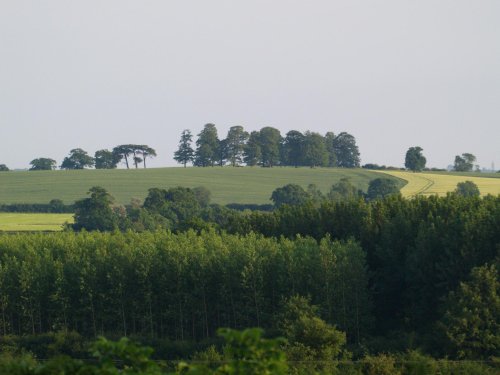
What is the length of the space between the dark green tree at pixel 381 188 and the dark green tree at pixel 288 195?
11.5 meters

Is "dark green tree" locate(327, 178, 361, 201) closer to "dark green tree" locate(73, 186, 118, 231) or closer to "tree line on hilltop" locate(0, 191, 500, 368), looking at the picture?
"dark green tree" locate(73, 186, 118, 231)

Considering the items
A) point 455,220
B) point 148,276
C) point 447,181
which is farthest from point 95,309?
point 447,181

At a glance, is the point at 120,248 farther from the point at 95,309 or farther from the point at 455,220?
the point at 455,220

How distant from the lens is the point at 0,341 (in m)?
72.4

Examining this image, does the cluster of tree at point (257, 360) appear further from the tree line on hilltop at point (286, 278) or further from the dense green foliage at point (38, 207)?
the dense green foliage at point (38, 207)

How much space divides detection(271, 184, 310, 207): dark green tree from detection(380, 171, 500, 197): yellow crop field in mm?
19011

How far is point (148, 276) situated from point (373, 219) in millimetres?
19368

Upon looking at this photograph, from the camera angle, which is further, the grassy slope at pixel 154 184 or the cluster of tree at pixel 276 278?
the grassy slope at pixel 154 184

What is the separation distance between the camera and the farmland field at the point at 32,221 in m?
139

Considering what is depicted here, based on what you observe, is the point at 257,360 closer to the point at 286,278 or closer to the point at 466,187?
the point at 286,278

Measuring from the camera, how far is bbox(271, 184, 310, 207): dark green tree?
170 m

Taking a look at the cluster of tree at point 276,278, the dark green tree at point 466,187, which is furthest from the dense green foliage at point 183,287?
the dark green tree at point 466,187

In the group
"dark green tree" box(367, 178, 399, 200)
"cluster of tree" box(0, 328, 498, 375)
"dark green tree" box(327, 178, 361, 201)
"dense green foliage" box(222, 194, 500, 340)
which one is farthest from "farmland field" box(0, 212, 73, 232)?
"cluster of tree" box(0, 328, 498, 375)

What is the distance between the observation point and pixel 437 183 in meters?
162
